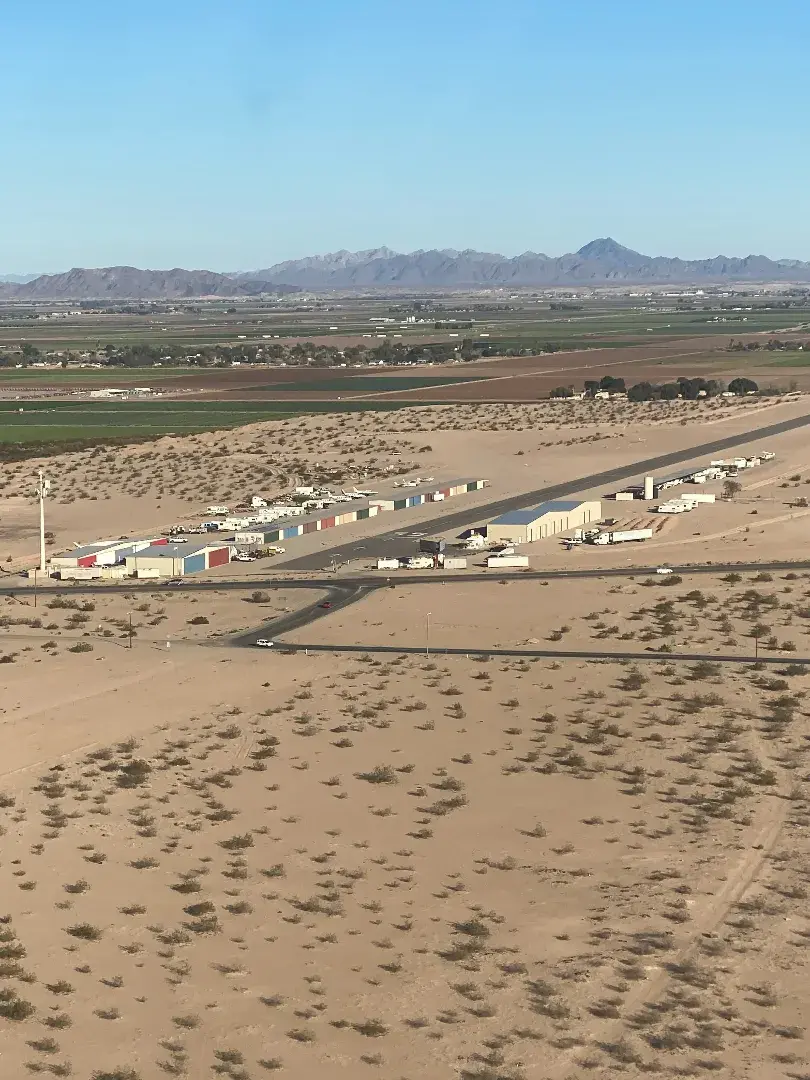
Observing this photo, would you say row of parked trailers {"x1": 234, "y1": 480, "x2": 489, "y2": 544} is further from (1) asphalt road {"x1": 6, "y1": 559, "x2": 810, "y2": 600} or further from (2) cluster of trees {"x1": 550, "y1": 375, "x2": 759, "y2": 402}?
(2) cluster of trees {"x1": 550, "y1": 375, "x2": 759, "y2": 402}

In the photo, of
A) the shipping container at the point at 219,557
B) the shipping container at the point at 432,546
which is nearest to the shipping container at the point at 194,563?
the shipping container at the point at 219,557

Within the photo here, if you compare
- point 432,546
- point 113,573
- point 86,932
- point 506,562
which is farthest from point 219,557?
point 86,932

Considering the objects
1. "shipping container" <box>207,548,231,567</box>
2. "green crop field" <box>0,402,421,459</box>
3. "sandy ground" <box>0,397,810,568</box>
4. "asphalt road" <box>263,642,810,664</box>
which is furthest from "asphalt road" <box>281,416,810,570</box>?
"green crop field" <box>0,402,421,459</box>

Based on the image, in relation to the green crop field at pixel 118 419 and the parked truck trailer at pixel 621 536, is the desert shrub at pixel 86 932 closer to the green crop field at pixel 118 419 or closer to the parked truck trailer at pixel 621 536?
the parked truck trailer at pixel 621 536

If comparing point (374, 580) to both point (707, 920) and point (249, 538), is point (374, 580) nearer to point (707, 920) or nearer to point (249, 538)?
point (249, 538)

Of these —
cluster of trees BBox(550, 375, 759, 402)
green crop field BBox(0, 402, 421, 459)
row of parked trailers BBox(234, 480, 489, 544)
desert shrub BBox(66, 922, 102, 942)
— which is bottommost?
desert shrub BBox(66, 922, 102, 942)

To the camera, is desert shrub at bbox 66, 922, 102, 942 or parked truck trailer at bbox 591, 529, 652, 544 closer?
desert shrub at bbox 66, 922, 102, 942
